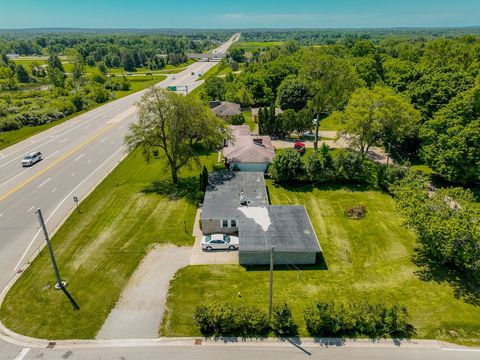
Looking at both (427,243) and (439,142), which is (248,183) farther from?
(439,142)

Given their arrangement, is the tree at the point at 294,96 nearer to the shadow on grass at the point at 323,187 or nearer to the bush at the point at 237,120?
the bush at the point at 237,120

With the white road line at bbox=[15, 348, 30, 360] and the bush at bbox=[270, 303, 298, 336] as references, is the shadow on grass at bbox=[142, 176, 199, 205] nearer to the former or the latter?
the bush at bbox=[270, 303, 298, 336]

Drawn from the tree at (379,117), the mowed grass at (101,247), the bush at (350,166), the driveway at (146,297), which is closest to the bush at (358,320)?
the driveway at (146,297)

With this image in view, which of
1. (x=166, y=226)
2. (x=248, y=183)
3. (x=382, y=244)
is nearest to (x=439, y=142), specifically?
(x=382, y=244)

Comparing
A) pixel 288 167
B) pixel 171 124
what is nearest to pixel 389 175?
pixel 288 167

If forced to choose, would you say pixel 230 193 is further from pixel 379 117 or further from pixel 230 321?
pixel 379 117

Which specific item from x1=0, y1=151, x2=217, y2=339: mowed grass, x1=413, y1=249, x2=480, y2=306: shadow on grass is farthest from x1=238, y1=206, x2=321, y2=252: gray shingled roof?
x1=413, y1=249, x2=480, y2=306: shadow on grass
